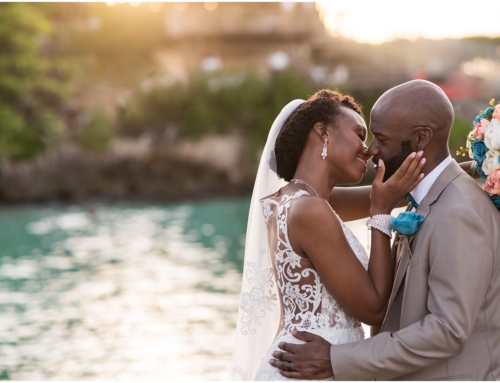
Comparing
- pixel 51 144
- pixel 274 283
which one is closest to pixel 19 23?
pixel 51 144

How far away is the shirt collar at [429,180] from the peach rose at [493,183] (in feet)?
0.59

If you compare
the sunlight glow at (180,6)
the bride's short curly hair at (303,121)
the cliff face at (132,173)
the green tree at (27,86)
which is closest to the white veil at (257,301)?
the bride's short curly hair at (303,121)

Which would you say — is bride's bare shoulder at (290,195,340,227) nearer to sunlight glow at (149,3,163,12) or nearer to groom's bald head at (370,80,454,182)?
groom's bald head at (370,80,454,182)

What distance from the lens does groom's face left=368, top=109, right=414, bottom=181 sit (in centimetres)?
250

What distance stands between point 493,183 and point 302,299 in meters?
0.84

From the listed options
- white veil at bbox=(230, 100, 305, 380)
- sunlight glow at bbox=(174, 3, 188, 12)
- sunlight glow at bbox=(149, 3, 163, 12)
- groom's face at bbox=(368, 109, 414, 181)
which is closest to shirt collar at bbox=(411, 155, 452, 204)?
groom's face at bbox=(368, 109, 414, 181)

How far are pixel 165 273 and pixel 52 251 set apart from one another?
4390 mm

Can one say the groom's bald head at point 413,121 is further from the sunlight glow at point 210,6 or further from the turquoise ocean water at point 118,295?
the sunlight glow at point 210,6

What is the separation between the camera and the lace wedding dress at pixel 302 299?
8.93ft

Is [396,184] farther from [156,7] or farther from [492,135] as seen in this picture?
[156,7]

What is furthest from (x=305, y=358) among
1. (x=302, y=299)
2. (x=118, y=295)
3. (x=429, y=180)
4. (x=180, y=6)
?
(x=180, y=6)

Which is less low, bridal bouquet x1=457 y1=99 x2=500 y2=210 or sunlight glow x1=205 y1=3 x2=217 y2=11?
sunlight glow x1=205 y1=3 x2=217 y2=11

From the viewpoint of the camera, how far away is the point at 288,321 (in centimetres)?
280

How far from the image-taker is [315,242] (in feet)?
8.57
